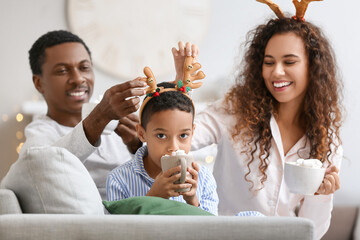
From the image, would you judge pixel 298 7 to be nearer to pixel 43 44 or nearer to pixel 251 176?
pixel 251 176

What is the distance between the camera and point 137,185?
1781 millimetres

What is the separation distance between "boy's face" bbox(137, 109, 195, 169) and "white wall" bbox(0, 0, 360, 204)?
198 cm

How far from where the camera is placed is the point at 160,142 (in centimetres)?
172

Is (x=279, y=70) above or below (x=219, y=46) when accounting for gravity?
above

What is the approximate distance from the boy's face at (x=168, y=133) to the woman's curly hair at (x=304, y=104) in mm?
565

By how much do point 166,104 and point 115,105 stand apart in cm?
18

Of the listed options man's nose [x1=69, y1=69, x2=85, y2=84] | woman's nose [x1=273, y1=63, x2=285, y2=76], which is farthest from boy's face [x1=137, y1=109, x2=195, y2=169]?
man's nose [x1=69, y1=69, x2=85, y2=84]

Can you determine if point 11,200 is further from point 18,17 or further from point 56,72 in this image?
point 18,17

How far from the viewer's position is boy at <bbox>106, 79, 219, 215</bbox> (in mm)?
1720

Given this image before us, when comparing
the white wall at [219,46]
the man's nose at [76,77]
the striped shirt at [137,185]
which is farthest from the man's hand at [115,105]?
the white wall at [219,46]

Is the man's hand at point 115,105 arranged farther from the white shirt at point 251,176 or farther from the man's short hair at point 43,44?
the man's short hair at point 43,44

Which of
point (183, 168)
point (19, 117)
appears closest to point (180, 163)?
point (183, 168)

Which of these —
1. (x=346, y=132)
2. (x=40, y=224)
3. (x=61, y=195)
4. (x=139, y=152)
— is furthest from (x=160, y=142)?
(x=346, y=132)

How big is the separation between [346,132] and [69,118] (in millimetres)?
2323
